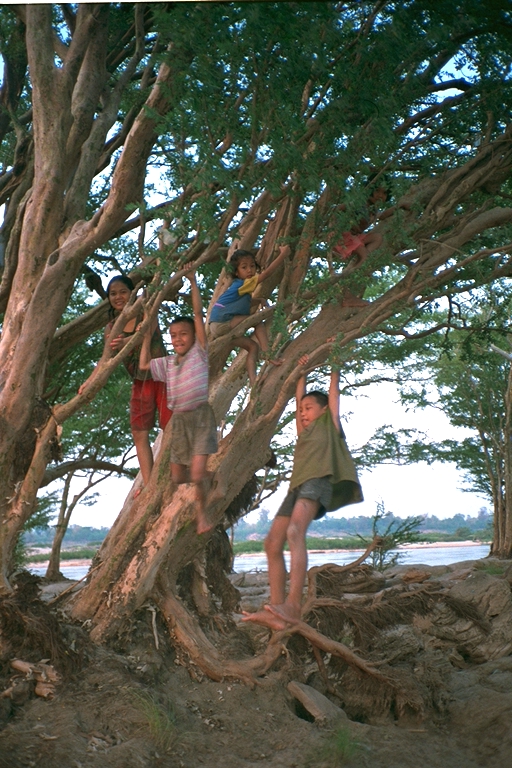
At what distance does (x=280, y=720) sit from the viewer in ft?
12.4

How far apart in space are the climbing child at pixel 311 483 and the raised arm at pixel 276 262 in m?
0.87

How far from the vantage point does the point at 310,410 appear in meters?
3.34

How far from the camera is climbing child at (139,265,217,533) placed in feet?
11.5

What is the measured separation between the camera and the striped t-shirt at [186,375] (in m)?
3.52

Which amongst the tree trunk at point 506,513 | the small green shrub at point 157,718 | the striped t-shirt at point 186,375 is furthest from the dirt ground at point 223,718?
the tree trunk at point 506,513

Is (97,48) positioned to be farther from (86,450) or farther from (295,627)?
(86,450)

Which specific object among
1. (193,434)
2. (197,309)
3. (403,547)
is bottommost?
(403,547)

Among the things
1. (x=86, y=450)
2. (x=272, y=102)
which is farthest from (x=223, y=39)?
(x=86, y=450)

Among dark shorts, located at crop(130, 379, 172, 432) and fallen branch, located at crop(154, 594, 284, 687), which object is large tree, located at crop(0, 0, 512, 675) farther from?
dark shorts, located at crop(130, 379, 172, 432)

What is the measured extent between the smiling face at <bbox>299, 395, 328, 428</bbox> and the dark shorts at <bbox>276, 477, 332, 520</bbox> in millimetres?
248

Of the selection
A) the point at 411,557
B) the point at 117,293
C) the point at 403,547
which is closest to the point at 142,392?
the point at 117,293

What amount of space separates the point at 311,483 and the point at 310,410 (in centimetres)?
31

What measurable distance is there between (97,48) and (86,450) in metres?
4.92

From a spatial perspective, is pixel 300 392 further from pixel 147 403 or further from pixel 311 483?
pixel 147 403
